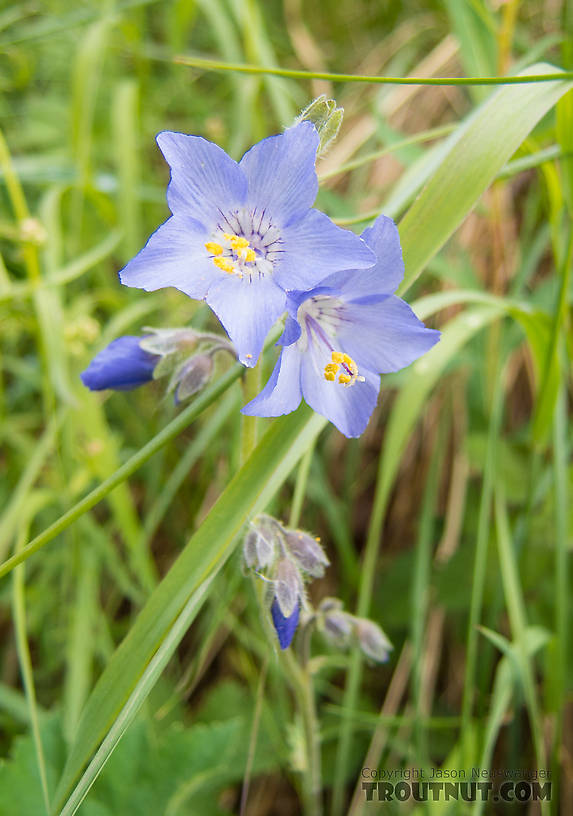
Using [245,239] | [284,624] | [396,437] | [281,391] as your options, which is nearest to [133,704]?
[284,624]

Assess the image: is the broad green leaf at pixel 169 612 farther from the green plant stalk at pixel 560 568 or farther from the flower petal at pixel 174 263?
the green plant stalk at pixel 560 568

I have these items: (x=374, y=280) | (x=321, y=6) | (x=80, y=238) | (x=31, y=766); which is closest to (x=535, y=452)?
(x=374, y=280)

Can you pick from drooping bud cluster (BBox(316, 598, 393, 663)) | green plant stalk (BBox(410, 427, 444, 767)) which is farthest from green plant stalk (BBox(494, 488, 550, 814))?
→ drooping bud cluster (BBox(316, 598, 393, 663))

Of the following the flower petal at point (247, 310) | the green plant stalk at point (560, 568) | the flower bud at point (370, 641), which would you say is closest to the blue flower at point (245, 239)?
the flower petal at point (247, 310)

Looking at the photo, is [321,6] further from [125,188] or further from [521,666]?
[521,666]

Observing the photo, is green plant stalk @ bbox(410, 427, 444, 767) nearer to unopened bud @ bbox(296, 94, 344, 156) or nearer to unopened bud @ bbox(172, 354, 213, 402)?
unopened bud @ bbox(172, 354, 213, 402)

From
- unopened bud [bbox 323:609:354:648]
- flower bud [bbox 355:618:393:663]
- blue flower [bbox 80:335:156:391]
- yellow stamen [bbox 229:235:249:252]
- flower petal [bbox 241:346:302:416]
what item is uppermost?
yellow stamen [bbox 229:235:249:252]
